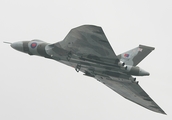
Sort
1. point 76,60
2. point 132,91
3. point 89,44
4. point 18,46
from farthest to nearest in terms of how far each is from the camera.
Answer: point 18,46 → point 132,91 → point 76,60 → point 89,44

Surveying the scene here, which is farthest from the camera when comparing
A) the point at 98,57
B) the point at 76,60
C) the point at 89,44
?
the point at 76,60

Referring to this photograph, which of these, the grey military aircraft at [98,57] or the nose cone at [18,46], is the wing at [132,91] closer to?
the grey military aircraft at [98,57]

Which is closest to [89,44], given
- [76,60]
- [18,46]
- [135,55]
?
[76,60]

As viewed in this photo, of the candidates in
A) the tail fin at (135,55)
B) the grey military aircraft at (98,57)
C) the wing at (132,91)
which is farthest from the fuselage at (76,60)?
the wing at (132,91)

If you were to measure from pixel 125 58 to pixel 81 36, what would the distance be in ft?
27.0

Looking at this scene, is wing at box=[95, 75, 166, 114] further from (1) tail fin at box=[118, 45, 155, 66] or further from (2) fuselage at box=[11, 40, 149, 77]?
(1) tail fin at box=[118, 45, 155, 66]

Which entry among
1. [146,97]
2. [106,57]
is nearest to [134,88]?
[146,97]

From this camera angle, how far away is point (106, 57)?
46438mm

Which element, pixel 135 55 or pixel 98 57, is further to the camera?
pixel 135 55

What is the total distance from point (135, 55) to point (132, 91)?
6.17 m

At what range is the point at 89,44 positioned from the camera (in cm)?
4494

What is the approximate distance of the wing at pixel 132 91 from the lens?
2031 inches

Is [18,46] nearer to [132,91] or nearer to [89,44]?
[89,44]

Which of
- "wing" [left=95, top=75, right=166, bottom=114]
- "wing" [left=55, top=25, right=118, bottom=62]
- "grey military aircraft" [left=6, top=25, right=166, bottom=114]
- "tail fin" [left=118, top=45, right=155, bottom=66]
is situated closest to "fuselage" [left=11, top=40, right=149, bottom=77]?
"grey military aircraft" [left=6, top=25, right=166, bottom=114]
